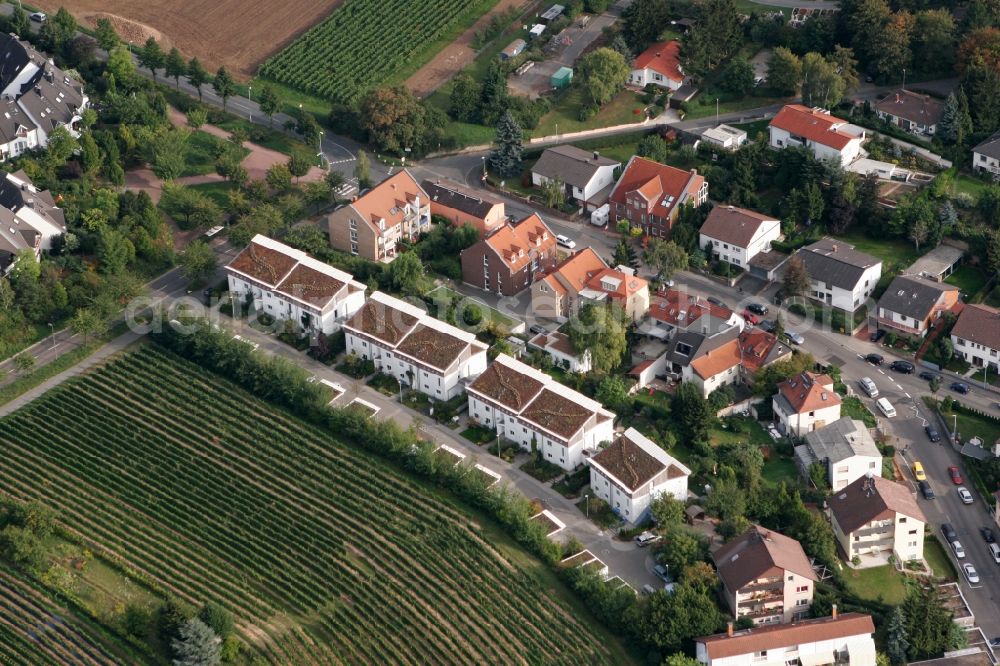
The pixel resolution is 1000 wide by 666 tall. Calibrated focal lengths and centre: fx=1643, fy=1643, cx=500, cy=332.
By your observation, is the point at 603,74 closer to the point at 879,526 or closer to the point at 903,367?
the point at 903,367

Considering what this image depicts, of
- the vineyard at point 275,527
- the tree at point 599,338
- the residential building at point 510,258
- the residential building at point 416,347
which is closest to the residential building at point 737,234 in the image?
the residential building at point 510,258

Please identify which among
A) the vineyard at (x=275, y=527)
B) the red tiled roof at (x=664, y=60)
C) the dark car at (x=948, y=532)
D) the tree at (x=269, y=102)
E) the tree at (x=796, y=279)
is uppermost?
the red tiled roof at (x=664, y=60)

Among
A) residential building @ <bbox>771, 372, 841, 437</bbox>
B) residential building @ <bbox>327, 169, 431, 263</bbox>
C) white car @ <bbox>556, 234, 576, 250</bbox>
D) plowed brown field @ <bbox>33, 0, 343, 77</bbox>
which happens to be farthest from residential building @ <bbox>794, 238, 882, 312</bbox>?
plowed brown field @ <bbox>33, 0, 343, 77</bbox>

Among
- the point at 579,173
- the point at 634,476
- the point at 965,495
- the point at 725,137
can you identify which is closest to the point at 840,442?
the point at 965,495

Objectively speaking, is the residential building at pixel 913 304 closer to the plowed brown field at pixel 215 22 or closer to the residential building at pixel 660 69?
A: the residential building at pixel 660 69

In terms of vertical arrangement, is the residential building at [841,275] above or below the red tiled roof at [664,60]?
below

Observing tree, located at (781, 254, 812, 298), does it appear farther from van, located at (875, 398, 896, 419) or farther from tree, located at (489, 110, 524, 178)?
tree, located at (489, 110, 524, 178)
